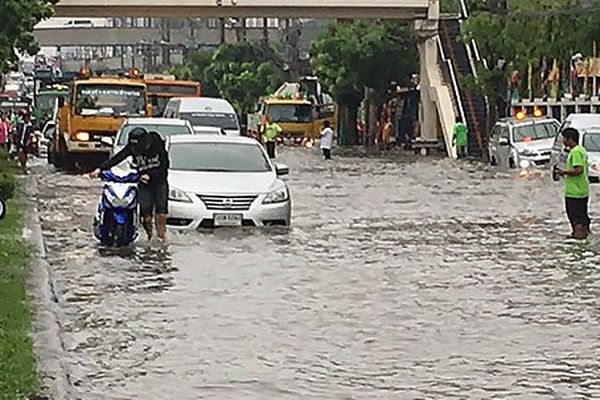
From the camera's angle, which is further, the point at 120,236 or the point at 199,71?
the point at 199,71

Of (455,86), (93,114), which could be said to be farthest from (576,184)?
(455,86)

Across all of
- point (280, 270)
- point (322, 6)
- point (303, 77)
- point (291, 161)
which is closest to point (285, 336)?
point (280, 270)

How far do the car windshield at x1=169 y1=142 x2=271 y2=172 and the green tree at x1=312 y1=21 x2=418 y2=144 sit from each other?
43.6 metres

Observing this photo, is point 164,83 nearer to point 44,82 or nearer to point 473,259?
point 44,82

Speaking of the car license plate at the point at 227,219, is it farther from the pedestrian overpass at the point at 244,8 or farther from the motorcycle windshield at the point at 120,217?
the pedestrian overpass at the point at 244,8

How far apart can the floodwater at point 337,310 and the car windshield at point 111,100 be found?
49.9 feet

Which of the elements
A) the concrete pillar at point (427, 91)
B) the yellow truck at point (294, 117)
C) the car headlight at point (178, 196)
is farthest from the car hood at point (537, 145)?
the yellow truck at point (294, 117)

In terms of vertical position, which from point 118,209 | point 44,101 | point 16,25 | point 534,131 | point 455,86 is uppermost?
point 16,25

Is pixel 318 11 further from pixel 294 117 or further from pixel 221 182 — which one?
pixel 221 182

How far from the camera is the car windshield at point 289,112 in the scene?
71.7m

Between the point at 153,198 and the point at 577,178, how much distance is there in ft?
18.2

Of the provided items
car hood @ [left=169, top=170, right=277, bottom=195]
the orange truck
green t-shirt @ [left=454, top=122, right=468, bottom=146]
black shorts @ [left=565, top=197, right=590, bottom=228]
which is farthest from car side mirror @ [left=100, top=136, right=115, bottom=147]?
green t-shirt @ [left=454, top=122, right=468, bottom=146]

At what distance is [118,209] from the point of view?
19812 millimetres

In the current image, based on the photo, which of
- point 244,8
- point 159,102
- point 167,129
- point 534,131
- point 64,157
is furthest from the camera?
point 159,102
